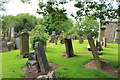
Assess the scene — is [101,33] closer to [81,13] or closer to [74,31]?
[81,13]

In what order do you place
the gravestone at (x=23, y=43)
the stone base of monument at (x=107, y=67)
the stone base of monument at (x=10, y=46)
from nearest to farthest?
the stone base of monument at (x=107, y=67)
the gravestone at (x=23, y=43)
the stone base of monument at (x=10, y=46)

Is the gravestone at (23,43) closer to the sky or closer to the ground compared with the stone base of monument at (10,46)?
closer to the sky

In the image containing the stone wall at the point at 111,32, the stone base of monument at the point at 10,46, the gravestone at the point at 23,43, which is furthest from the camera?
the stone wall at the point at 111,32

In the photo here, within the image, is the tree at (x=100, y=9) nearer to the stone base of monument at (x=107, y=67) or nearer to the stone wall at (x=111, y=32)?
the stone base of monument at (x=107, y=67)

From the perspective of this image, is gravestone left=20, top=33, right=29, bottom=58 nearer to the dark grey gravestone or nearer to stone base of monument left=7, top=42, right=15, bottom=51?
the dark grey gravestone

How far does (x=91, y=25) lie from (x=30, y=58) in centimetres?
3448

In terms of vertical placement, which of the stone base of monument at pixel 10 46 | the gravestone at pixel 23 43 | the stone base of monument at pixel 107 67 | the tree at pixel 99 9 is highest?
the tree at pixel 99 9

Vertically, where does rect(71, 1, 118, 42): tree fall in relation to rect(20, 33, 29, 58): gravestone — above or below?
above

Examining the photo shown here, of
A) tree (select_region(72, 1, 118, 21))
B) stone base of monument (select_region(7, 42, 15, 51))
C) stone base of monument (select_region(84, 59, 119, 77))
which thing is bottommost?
stone base of monument (select_region(84, 59, 119, 77))

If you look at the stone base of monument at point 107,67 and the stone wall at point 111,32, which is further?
the stone wall at point 111,32

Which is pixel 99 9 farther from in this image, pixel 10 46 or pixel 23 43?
pixel 10 46

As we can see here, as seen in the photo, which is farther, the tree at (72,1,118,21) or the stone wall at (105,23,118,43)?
the stone wall at (105,23,118,43)

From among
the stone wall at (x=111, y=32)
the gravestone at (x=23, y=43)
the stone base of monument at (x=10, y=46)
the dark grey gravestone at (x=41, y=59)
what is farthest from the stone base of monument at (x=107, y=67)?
the stone wall at (x=111, y=32)

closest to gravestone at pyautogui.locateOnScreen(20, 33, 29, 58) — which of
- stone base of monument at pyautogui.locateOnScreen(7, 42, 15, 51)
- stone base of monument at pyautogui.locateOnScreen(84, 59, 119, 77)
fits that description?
stone base of monument at pyautogui.locateOnScreen(7, 42, 15, 51)
